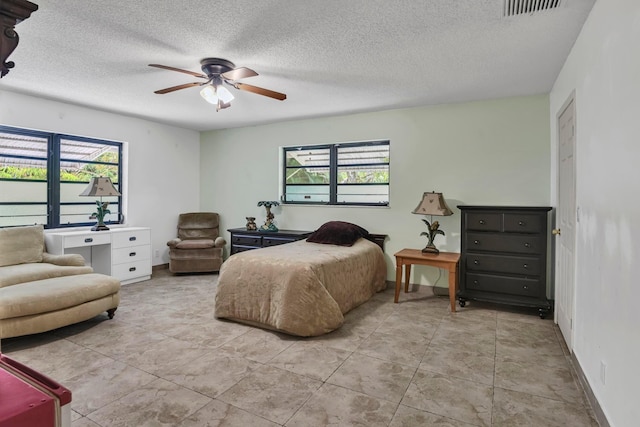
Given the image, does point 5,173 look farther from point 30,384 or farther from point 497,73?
point 497,73

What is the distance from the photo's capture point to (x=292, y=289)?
3.21 metres

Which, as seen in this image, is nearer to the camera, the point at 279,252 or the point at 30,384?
the point at 30,384

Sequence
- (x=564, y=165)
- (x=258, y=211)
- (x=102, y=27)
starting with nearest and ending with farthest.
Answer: (x=102, y=27) < (x=564, y=165) < (x=258, y=211)

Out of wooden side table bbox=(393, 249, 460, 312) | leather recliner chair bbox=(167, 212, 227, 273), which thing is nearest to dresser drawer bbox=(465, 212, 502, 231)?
wooden side table bbox=(393, 249, 460, 312)

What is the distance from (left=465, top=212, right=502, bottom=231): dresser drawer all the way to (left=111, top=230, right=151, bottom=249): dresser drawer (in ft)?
14.6

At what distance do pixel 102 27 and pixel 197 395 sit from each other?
8.81ft

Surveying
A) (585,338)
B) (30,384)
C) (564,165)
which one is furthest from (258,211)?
(30,384)

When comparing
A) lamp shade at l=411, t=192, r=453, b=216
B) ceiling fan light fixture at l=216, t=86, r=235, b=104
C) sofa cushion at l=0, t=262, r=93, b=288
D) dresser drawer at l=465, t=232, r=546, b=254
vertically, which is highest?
ceiling fan light fixture at l=216, t=86, r=235, b=104

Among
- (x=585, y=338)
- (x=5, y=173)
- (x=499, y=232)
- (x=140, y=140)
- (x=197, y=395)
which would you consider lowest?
(x=197, y=395)

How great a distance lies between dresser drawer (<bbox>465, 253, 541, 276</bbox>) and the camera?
148 inches

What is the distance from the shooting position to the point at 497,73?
11.5 feet

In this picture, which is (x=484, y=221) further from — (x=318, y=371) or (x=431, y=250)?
(x=318, y=371)

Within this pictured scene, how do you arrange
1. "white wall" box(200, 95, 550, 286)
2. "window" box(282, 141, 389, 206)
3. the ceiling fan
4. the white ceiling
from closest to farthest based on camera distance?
the white ceiling, the ceiling fan, "white wall" box(200, 95, 550, 286), "window" box(282, 141, 389, 206)

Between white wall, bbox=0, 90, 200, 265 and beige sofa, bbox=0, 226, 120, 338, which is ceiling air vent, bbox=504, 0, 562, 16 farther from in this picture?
white wall, bbox=0, 90, 200, 265
